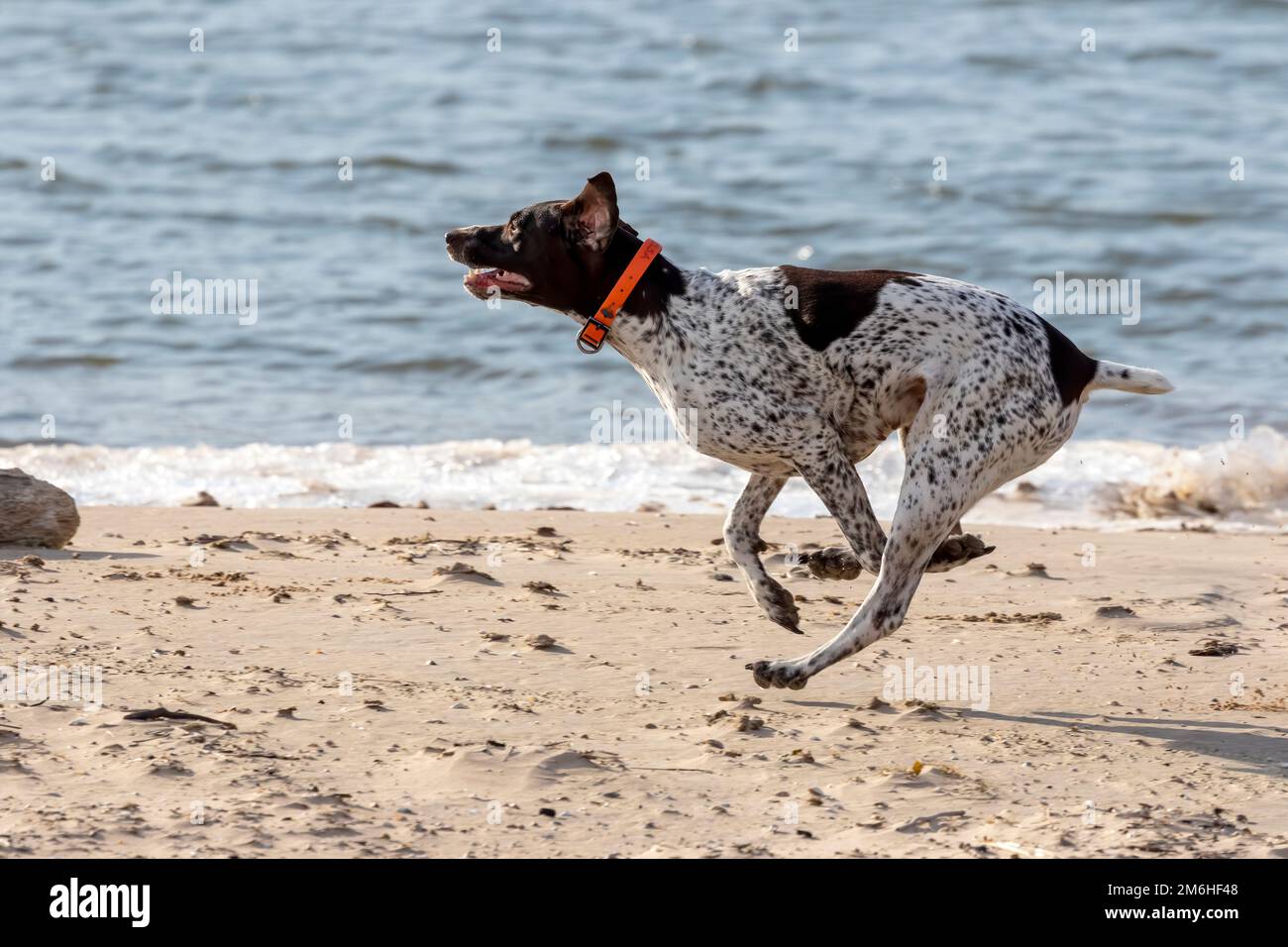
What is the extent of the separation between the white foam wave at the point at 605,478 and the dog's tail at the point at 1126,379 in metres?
3.41

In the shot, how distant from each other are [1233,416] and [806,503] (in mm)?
3490

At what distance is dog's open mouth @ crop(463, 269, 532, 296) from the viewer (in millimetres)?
5727

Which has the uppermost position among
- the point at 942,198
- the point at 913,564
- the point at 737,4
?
the point at 737,4

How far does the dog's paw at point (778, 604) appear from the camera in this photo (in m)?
5.71

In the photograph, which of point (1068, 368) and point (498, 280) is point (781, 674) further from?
point (498, 280)

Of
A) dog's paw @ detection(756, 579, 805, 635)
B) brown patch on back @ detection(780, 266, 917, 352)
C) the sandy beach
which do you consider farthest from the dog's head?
the sandy beach

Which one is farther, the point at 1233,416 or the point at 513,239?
the point at 1233,416

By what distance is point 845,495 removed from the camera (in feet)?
18.2

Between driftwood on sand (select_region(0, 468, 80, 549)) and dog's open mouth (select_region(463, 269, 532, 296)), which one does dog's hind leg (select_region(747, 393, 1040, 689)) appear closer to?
dog's open mouth (select_region(463, 269, 532, 296))

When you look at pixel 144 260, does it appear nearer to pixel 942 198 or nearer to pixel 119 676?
pixel 942 198

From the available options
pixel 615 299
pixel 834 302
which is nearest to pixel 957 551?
pixel 834 302

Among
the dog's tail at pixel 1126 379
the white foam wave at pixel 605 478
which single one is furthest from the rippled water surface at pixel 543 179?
the dog's tail at pixel 1126 379

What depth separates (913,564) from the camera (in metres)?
5.33

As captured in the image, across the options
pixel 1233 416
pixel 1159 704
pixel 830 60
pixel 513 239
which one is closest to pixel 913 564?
pixel 1159 704
